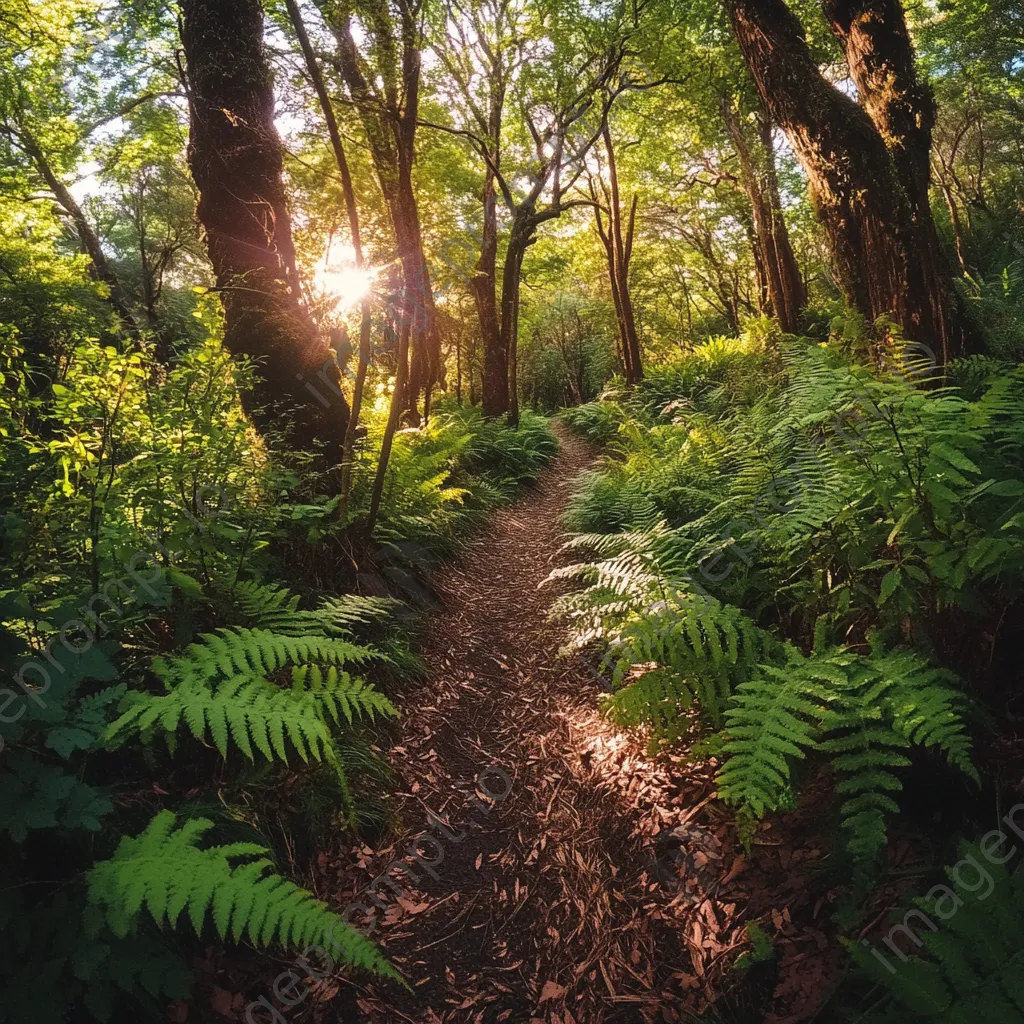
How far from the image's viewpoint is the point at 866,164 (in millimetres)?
3748

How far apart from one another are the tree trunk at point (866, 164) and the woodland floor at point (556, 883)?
3231 millimetres

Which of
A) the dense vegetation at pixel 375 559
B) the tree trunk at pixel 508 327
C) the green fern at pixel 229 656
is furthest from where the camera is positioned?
the tree trunk at pixel 508 327

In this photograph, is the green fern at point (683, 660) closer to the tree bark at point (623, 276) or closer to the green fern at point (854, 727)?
the green fern at point (854, 727)

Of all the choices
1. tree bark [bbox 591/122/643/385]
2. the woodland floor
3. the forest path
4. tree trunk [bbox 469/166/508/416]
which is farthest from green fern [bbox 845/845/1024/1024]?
tree bark [bbox 591/122/643/385]

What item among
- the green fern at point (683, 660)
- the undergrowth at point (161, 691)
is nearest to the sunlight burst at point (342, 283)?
the undergrowth at point (161, 691)

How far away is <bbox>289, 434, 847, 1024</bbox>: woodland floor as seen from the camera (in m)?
1.98

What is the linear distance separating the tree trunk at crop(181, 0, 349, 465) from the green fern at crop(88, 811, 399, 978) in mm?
3403

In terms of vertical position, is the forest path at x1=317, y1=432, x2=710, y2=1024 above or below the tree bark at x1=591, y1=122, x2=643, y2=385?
below

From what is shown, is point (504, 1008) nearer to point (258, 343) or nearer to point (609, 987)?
point (609, 987)

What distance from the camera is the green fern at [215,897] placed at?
5.10 ft

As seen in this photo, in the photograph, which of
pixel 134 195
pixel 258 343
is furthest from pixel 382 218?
pixel 134 195

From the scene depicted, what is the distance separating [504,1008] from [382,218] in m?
10.1

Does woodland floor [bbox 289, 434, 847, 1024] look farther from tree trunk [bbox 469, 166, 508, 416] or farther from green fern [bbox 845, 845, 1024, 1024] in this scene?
tree trunk [bbox 469, 166, 508, 416]

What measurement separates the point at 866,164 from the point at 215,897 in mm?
5195
